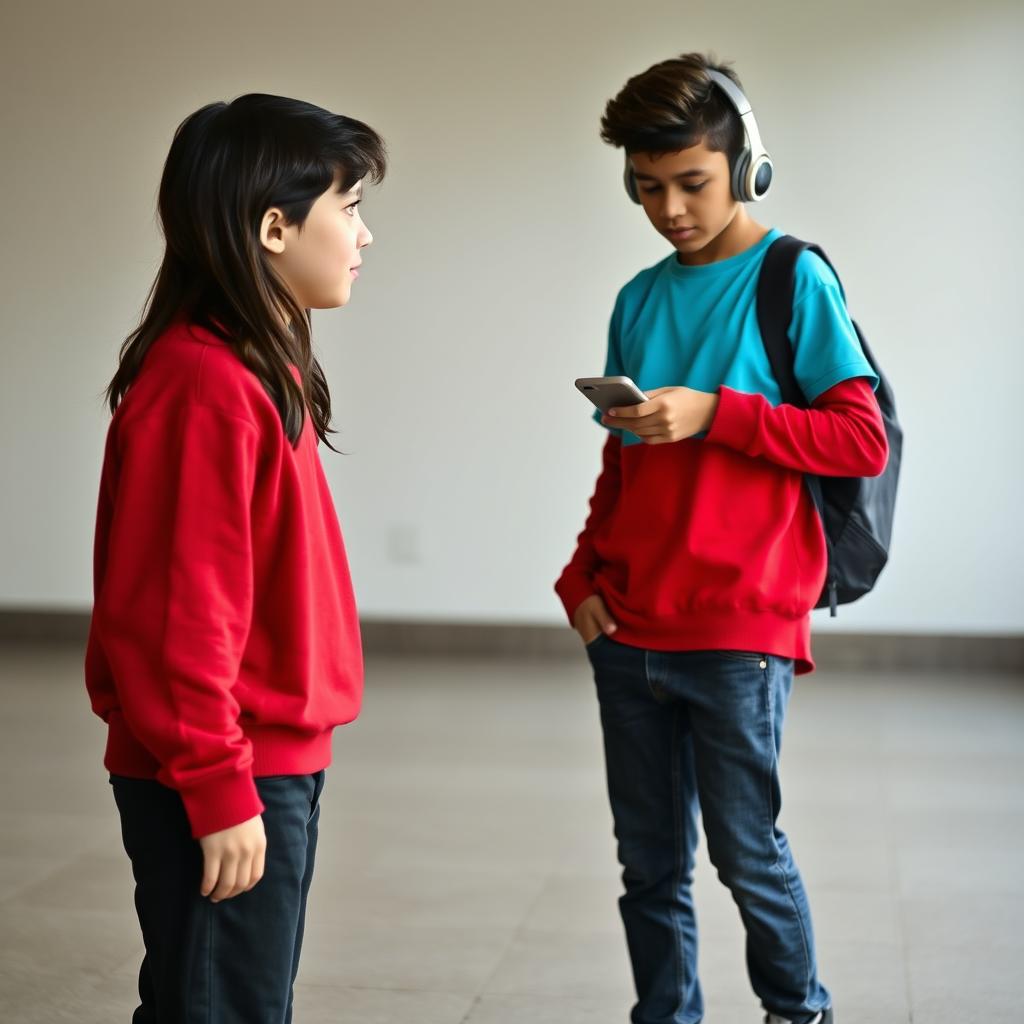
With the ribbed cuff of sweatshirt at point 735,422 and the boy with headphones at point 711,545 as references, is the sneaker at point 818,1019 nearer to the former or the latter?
the boy with headphones at point 711,545

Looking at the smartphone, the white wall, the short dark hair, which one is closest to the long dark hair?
the smartphone

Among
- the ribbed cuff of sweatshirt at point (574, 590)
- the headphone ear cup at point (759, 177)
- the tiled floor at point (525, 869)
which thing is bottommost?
the tiled floor at point (525, 869)

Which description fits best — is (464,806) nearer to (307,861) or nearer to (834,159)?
(307,861)

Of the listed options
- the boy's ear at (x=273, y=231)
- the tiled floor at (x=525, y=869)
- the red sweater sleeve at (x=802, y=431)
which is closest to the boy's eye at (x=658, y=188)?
the red sweater sleeve at (x=802, y=431)

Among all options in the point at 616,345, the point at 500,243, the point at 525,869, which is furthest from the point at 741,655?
the point at 500,243

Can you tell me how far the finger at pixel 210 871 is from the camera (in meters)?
1.09

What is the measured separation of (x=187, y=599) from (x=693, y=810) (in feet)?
3.09

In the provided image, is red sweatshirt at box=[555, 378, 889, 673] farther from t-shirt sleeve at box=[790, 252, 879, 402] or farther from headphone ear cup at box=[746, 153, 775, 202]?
headphone ear cup at box=[746, 153, 775, 202]

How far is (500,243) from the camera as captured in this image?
215 inches

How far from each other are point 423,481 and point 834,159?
2.07 m

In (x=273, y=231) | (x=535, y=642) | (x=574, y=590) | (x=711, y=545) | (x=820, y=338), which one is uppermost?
(x=273, y=231)

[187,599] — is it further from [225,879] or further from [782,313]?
[782,313]

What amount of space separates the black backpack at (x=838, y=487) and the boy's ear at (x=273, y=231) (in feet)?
2.32

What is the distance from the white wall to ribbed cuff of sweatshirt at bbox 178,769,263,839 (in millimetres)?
4401
